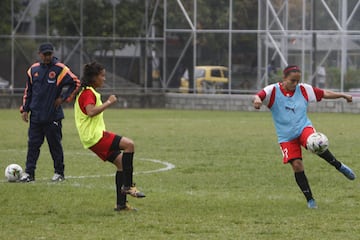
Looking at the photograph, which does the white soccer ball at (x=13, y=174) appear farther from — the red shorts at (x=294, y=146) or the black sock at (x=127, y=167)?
the red shorts at (x=294, y=146)

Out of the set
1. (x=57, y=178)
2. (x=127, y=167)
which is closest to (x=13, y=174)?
(x=57, y=178)

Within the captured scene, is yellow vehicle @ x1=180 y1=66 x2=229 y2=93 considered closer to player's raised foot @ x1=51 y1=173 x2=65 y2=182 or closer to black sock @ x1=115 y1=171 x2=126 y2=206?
player's raised foot @ x1=51 y1=173 x2=65 y2=182

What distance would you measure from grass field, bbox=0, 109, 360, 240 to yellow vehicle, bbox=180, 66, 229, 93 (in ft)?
57.8

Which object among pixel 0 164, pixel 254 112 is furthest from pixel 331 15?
pixel 0 164

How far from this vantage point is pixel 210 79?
128ft

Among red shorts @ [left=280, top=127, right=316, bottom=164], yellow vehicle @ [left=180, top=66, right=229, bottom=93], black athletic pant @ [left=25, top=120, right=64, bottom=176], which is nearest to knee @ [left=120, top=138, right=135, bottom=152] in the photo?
red shorts @ [left=280, top=127, right=316, bottom=164]

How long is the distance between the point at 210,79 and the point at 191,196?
27.6 meters

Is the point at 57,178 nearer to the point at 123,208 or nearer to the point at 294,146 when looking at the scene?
the point at 123,208

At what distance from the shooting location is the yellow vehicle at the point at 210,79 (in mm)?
38750

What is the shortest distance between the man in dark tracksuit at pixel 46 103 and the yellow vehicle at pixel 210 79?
84.2ft

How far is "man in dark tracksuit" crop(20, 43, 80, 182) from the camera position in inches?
510

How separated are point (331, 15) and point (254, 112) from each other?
4.80 meters

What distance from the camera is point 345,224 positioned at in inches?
362

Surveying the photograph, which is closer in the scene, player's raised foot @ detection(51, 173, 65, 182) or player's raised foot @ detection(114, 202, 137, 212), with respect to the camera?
player's raised foot @ detection(114, 202, 137, 212)
